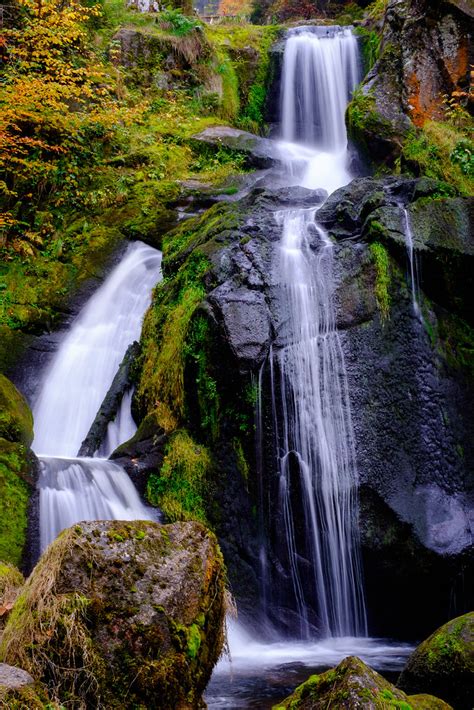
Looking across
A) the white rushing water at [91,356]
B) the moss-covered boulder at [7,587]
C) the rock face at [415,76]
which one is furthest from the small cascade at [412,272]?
the moss-covered boulder at [7,587]

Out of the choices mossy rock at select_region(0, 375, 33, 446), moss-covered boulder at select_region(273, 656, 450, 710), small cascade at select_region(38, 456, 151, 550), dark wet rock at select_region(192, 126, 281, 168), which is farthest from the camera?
dark wet rock at select_region(192, 126, 281, 168)

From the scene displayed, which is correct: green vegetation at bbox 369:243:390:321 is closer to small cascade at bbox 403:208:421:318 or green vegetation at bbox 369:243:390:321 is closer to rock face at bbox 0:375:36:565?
small cascade at bbox 403:208:421:318

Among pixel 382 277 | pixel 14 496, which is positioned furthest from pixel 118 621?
pixel 382 277

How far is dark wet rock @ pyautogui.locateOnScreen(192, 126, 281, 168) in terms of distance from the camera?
1230cm

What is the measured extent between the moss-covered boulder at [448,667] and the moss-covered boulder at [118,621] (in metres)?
1.40

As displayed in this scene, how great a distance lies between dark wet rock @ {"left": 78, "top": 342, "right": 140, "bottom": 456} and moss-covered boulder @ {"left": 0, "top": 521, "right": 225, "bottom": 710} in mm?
4434

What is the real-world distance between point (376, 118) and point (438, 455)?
22.7ft

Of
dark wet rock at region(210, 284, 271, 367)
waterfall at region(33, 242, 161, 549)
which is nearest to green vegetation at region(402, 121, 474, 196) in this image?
dark wet rock at region(210, 284, 271, 367)

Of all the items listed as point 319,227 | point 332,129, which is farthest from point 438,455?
point 332,129

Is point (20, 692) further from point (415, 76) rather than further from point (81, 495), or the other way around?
point (415, 76)

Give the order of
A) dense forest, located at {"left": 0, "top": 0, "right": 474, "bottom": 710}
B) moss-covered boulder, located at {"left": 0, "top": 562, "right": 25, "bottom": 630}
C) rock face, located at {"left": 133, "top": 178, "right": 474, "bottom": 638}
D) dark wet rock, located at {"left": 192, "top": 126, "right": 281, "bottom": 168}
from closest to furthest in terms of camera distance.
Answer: dense forest, located at {"left": 0, "top": 0, "right": 474, "bottom": 710} < moss-covered boulder, located at {"left": 0, "top": 562, "right": 25, "bottom": 630} < rock face, located at {"left": 133, "top": 178, "right": 474, "bottom": 638} < dark wet rock, located at {"left": 192, "top": 126, "right": 281, "bottom": 168}

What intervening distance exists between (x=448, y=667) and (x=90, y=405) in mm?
5784

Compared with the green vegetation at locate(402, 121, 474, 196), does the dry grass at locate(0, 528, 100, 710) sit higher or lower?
lower

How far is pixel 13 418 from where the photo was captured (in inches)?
240
